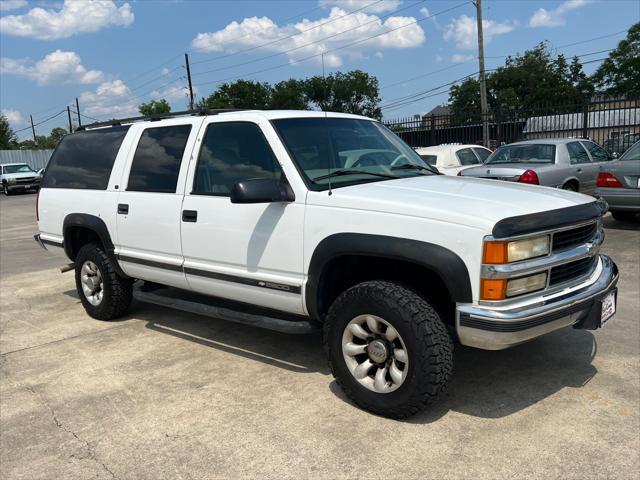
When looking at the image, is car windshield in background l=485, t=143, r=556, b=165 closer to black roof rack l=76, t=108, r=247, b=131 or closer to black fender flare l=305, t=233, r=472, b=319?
black roof rack l=76, t=108, r=247, b=131

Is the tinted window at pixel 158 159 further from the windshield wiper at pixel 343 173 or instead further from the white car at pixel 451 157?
the white car at pixel 451 157

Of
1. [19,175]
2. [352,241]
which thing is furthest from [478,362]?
[19,175]

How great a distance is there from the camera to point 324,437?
3256 mm

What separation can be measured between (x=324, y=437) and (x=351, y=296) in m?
→ 0.85

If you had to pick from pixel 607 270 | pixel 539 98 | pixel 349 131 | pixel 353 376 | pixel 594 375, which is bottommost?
pixel 594 375

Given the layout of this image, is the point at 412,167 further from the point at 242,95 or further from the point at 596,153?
the point at 242,95

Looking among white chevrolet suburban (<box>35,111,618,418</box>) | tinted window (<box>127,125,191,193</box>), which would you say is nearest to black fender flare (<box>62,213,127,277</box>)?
white chevrolet suburban (<box>35,111,618,418</box>)

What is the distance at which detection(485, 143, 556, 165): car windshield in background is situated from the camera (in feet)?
32.7

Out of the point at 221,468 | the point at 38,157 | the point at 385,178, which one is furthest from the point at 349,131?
the point at 38,157

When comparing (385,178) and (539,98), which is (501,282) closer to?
(385,178)

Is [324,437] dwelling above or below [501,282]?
below

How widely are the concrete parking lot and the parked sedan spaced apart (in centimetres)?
436

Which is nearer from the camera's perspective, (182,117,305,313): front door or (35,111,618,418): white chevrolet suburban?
(35,111,618,418): white chevrolet suburban

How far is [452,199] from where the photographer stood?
3.38 metres
